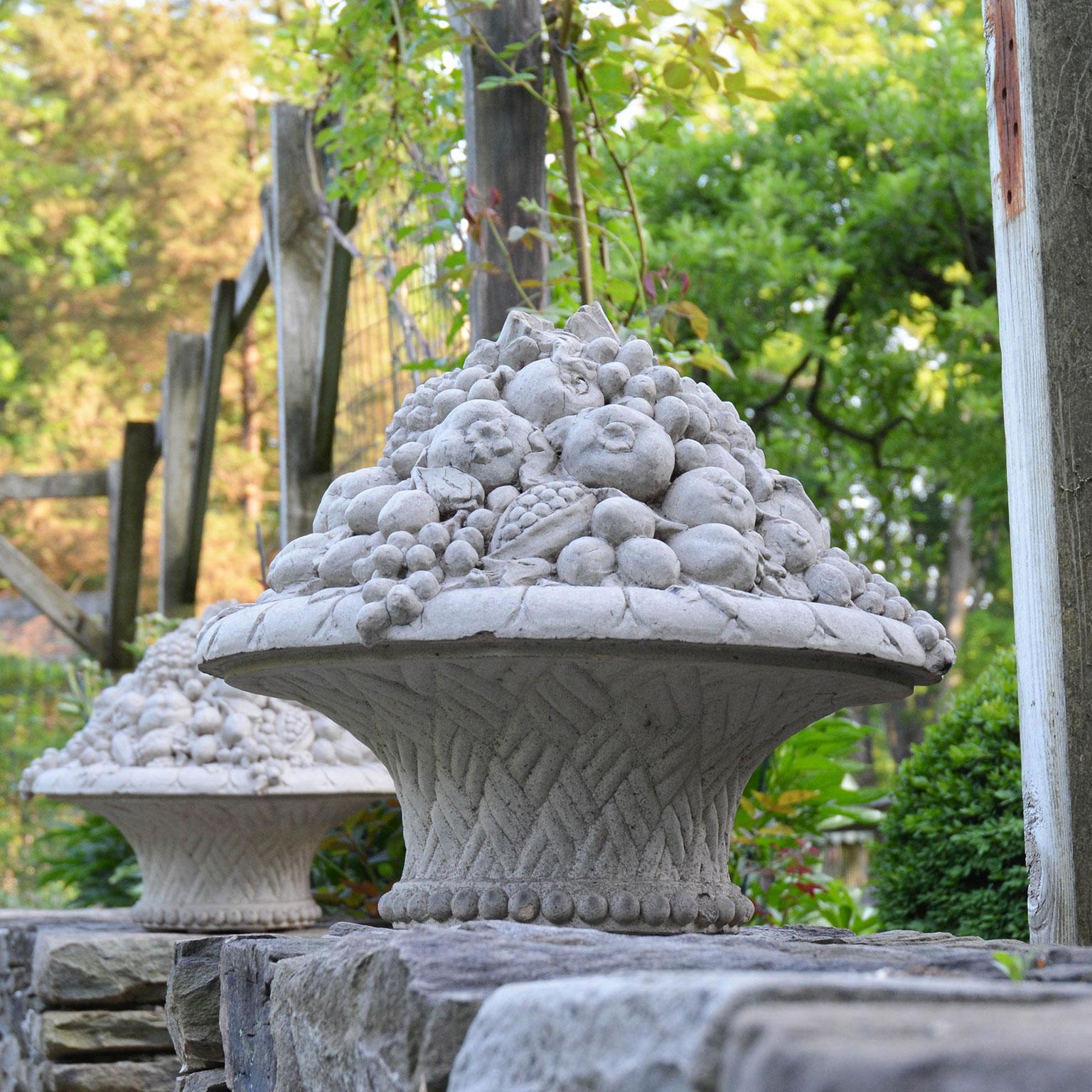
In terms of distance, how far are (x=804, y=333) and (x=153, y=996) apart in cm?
513

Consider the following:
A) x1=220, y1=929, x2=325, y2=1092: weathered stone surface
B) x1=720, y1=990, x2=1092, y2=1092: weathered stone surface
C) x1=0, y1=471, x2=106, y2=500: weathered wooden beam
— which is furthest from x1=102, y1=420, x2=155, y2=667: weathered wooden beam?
x1=720, y1=990, x2=1092, y2=1092: weathered stone surface

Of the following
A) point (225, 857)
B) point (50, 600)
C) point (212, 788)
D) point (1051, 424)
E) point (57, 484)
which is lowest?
point (225, 857)

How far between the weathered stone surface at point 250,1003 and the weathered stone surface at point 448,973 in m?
0.11

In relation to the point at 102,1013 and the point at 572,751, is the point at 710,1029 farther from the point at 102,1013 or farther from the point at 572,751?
the point at 102,1013

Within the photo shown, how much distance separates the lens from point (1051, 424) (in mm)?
2023

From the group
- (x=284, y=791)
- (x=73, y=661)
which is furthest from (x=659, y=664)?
(x=73, y=661)

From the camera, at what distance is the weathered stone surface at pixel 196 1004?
6.97 ft

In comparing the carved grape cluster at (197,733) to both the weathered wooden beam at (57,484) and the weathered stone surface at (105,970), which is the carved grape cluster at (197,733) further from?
the weathered wooden beam at (57,484)

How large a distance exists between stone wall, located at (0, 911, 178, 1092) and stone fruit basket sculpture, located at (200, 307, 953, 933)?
1.46 meters

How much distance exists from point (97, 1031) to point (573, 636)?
83.2 inches

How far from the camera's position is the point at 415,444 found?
1.87 meters

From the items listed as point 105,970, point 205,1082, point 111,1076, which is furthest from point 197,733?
point 205,1082

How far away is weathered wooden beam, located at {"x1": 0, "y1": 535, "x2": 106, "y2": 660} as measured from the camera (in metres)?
7.80

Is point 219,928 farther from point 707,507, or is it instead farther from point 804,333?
point 804,333
